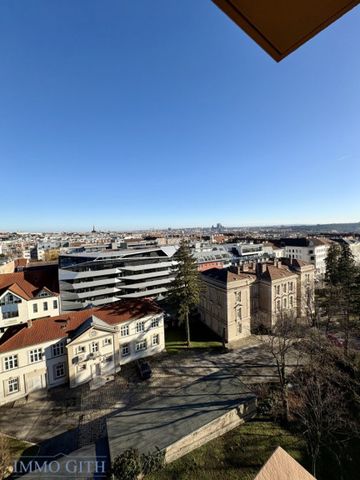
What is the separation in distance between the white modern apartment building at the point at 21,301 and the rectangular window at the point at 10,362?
11.6m

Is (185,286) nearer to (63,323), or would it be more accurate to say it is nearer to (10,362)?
(63,323)

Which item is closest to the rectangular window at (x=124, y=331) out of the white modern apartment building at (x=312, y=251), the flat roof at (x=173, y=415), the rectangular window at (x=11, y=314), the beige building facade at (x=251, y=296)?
the flat roof at (x=173, y=415)

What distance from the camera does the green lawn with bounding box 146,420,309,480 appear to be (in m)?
15.8

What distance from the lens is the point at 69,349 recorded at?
26047mm

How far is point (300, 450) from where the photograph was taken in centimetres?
1733

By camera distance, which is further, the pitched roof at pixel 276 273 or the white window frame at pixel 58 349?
the pitched roof at pixel 276 273

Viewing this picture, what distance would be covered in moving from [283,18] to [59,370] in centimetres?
3262

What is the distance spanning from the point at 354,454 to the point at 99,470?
58.1ft

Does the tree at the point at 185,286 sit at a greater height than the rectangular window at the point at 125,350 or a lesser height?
greater

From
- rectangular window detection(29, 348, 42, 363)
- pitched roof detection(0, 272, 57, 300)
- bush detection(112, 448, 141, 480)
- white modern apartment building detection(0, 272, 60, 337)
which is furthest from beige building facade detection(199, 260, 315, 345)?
pitched roof detection(0, 272, 57, 300)

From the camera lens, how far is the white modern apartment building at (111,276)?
41.3 m

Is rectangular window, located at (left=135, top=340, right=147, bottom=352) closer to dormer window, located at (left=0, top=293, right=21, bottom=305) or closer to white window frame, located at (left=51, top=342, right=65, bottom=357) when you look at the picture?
white window frame, located at (left=51, top=342, right=65, bottom=357)

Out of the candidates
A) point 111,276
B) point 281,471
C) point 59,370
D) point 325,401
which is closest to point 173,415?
point 281,471

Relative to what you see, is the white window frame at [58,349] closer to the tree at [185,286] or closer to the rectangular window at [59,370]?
the rectangular window at [59,370]
